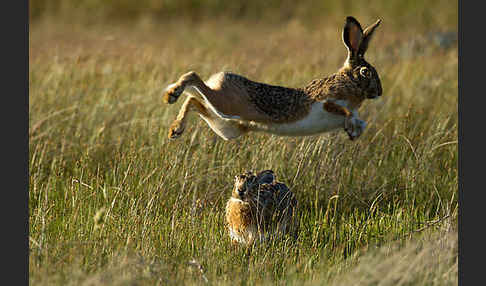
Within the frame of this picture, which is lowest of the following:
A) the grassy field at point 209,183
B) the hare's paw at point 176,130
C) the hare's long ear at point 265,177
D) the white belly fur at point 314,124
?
the grassy field at point 209,183

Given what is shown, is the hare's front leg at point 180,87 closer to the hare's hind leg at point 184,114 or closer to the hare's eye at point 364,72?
the hare's hind leg at point 184,114

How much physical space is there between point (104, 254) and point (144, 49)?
6237mm

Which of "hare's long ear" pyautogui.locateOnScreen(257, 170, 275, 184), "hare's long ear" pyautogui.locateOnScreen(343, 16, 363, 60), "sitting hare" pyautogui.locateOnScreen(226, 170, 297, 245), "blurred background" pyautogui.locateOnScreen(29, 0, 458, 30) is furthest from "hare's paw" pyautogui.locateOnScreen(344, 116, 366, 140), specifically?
"blurred background" pyautogui.locateOnScreen(29, 0, 458, 30)

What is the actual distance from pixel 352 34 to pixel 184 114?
37.1 inches

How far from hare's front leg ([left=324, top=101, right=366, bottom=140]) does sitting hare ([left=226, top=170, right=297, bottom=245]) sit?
1021 mm

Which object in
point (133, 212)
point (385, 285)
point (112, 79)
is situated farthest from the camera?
point (112, 79)

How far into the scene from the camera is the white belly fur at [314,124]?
11.3 feet

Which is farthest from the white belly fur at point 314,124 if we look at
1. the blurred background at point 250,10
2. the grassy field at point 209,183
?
the blurred background at point 250,10

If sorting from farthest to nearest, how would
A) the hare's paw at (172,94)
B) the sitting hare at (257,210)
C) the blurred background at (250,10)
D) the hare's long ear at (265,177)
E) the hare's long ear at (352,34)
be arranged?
1. the blurred background at (250,10)
2. the hare's long ear at (265,177)
3. the sitting hare at (257,210)
4. the hare's long ear at (352,34)
5. the hare's paw at (172,94)

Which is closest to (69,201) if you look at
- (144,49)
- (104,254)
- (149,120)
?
(104,254)

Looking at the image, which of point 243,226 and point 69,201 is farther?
point 69,201

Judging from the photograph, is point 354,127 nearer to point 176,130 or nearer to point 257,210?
point 176,130

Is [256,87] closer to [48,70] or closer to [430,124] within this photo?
[430,124]

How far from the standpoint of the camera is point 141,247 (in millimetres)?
4449
